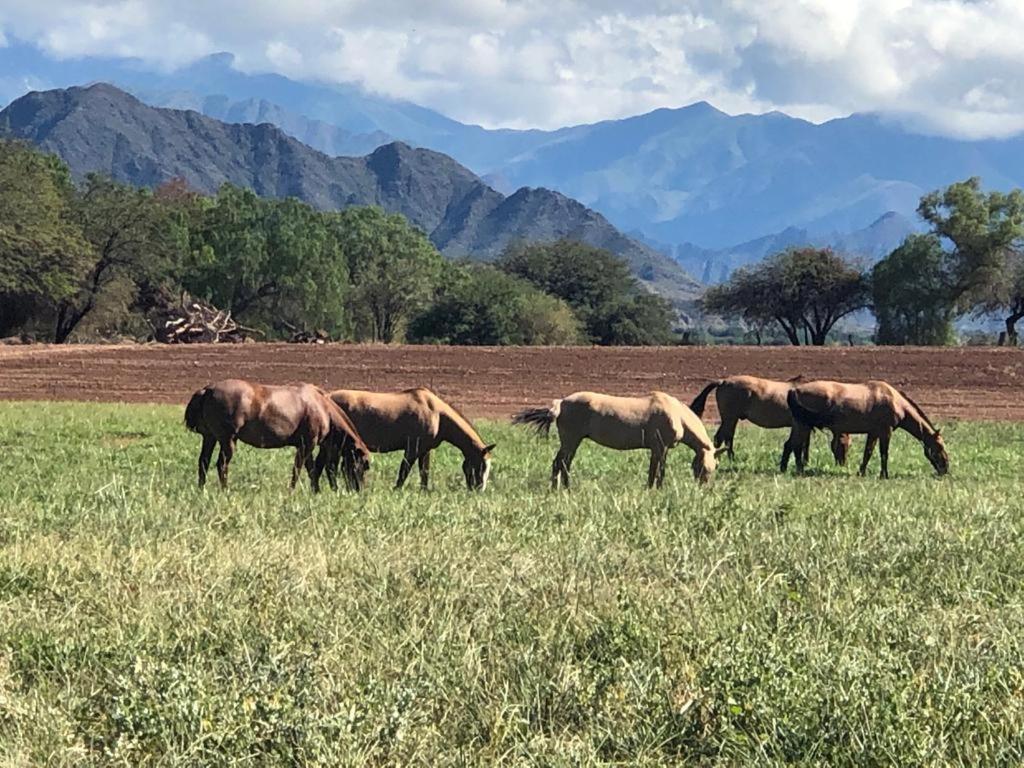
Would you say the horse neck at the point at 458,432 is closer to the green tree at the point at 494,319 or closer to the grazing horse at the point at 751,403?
the grazing horse at the point at 751,403

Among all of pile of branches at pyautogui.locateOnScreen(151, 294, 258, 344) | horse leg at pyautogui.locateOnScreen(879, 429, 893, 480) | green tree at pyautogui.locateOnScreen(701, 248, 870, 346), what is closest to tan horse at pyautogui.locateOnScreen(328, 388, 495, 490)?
horse leg at pyautogui.locateOnScreen(879, 429, 893, 480)

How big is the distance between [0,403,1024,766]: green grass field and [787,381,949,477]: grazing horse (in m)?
7.31

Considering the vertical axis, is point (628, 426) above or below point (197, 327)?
below

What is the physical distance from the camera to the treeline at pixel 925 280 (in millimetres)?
54406

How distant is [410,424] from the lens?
12.8m

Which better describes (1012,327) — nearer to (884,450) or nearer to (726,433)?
(726,433)

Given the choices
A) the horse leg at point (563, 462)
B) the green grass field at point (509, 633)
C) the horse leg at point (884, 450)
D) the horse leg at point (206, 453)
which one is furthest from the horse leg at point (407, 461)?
the horse leg at point (884, 450)

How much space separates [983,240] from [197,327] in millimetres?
41451

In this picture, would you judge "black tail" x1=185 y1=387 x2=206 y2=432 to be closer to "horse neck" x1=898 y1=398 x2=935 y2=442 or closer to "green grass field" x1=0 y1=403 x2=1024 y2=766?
"green grass field" x1=0 y1=403 x2=1024 y2=766

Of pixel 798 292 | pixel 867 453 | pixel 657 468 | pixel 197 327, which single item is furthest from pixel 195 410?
pixel 798 292

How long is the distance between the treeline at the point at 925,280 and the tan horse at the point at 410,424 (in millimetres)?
44571

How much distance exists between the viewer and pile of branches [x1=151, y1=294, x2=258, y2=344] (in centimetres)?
4781

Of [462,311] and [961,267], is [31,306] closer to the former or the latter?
[462,311]

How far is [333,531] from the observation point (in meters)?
7.40
